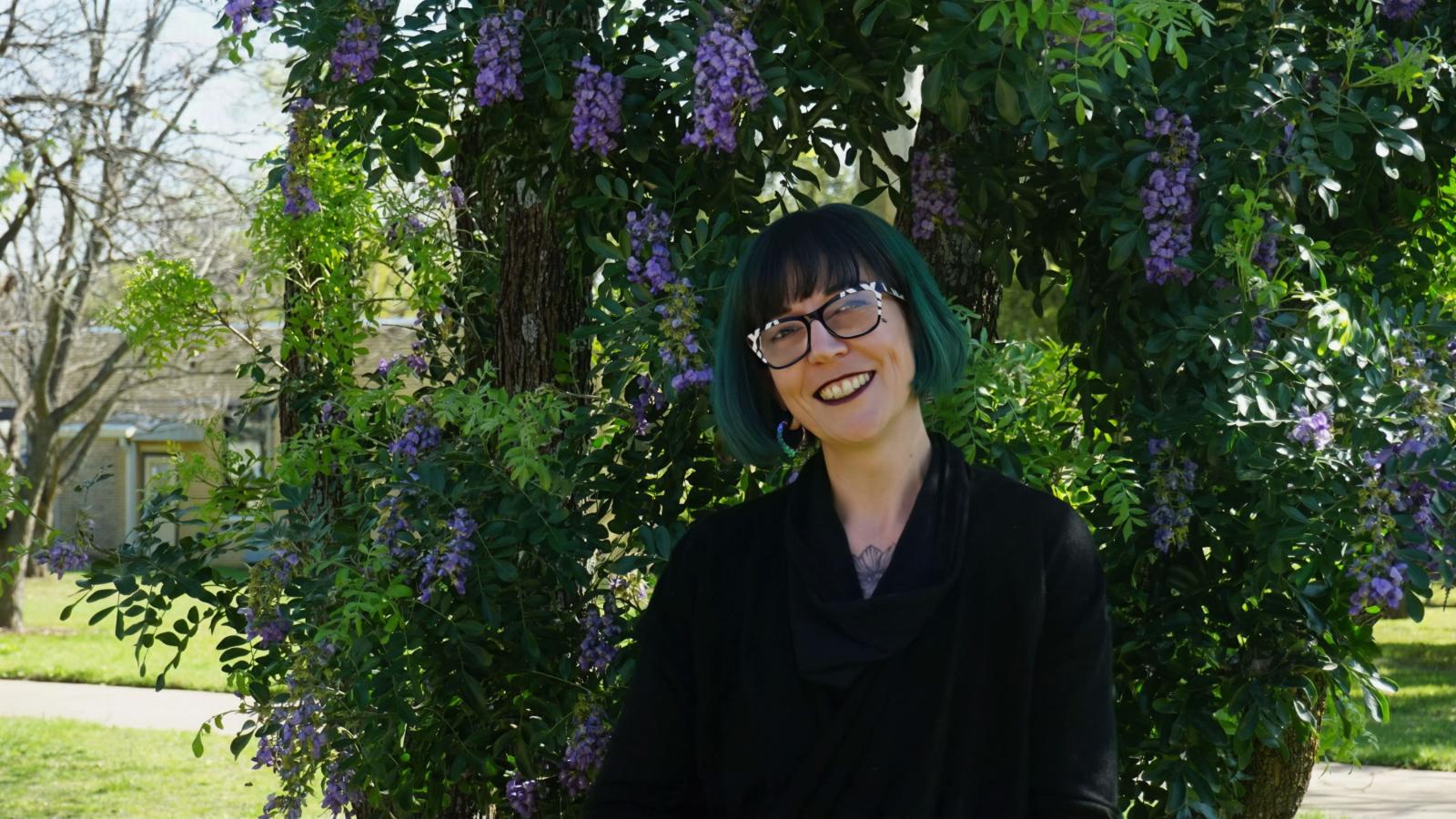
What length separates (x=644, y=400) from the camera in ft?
9.69

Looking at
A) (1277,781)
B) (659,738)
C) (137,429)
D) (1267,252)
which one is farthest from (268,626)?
(137,429)

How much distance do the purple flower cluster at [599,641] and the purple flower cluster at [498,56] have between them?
3.56 ft

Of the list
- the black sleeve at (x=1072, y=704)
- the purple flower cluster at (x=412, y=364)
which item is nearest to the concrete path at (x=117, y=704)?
the purple flower cluster at (x=412, y=364)

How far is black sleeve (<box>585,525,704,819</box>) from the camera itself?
1.97m

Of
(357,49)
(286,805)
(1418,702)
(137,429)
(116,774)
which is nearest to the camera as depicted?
(357,49)

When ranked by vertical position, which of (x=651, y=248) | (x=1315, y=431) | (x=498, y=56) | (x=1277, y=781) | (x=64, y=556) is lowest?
(x=1277, y=781)

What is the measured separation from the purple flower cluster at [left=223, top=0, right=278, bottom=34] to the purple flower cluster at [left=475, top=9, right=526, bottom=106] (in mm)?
420

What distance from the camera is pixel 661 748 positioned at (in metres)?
1.97

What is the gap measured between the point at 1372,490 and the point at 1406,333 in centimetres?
43

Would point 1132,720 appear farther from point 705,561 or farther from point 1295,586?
point 705,561

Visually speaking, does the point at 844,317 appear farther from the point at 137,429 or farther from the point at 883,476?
the point at 137,429

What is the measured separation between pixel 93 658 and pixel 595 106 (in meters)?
12.6

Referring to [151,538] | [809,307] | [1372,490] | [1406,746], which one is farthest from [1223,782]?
[1406,746]

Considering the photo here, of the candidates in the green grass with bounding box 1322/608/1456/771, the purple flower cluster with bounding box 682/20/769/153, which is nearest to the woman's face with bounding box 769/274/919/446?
the purple flower cluster with bounding box 682/20/769/153
